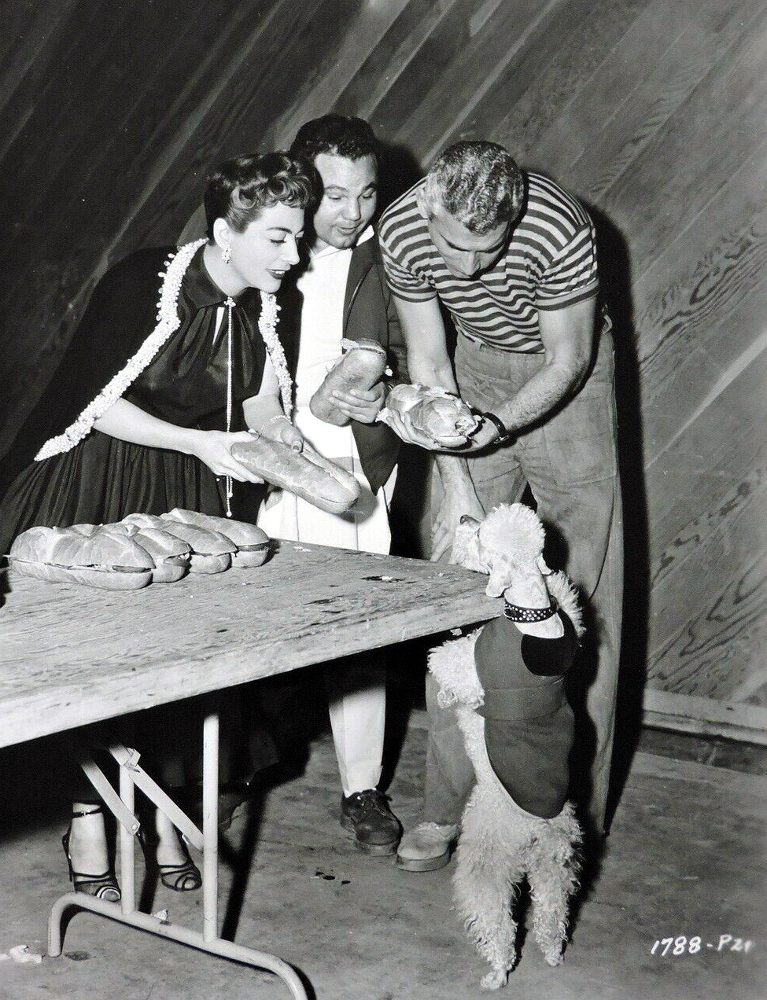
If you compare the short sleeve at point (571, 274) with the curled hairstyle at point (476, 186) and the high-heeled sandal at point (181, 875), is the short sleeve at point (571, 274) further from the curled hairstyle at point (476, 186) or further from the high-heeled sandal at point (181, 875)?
the high-heeled sandal at point (181, 875)

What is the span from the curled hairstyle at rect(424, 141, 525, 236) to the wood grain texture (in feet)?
2.68

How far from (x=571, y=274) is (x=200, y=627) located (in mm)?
1389

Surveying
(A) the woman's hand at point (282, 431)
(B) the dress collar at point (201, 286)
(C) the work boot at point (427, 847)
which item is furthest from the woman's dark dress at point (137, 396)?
(C) the work boot at point (427, 847)

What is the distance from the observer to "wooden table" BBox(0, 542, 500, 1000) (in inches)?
56.5

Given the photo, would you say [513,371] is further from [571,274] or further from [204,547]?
[204,547]

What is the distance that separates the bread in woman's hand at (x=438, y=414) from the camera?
7.86 ft

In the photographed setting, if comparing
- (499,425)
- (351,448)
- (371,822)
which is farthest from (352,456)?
(371,822)

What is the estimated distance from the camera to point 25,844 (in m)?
2.85

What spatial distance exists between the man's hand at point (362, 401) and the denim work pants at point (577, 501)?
415mm

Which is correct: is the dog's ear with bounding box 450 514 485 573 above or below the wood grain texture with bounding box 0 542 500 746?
above

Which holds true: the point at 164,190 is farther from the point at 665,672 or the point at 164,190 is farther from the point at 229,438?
the point at 665,672

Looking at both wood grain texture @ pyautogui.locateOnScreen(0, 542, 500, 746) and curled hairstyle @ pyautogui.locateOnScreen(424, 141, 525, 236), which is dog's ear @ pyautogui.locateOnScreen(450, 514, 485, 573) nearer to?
wood grain texture @ pyautogui.locateOnScreen(0, 542, 500, 746)

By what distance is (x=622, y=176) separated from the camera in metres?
3.58

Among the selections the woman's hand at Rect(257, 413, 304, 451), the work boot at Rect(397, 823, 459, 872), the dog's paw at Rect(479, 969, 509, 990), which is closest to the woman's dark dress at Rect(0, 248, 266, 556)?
the woman's hand at Rect(257, 413, 304, 451)
